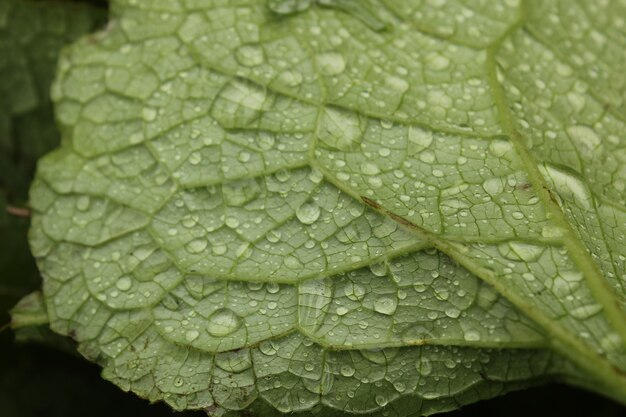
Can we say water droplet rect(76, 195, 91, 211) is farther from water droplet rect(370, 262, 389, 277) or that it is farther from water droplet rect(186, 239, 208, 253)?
water droplet rect(370, 262, 389, 277)

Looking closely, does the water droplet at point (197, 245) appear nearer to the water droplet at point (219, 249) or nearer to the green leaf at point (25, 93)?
the water droplet at point (219, 249)

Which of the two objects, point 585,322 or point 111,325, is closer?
point 585,322

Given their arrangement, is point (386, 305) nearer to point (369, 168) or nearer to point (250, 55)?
point (369, 168)

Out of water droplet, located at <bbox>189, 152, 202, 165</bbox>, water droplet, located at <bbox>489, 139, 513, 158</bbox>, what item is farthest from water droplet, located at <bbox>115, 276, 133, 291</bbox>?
water droplet, located at <bbox>489, 139, 513, 158</bbox>

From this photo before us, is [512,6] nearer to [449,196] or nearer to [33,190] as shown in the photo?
[449,196]

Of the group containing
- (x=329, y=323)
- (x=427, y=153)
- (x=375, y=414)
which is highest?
(x=427, y=153)

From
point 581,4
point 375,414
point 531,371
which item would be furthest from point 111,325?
point 581,4

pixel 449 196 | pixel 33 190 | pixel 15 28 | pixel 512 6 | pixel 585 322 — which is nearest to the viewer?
pixel 585 322

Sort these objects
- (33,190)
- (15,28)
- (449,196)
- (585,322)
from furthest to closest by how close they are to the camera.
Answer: (15,28) → (33,190) → (449,196) → (585,322)
